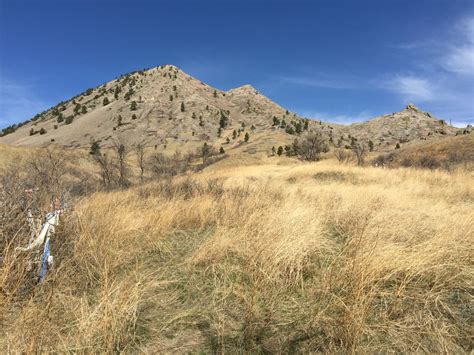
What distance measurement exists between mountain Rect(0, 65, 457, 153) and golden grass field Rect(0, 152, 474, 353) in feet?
169

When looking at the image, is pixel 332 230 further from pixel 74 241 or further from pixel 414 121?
pixel 414 121

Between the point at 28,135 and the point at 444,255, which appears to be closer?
the point at 444,255

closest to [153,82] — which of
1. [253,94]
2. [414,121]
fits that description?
[253,94]

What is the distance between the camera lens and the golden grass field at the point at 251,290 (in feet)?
7.98

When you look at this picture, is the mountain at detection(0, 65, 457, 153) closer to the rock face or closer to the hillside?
the rock face

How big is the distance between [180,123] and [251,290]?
283 feet

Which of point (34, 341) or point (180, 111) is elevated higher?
point (180, 111)

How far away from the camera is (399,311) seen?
2.72 meters

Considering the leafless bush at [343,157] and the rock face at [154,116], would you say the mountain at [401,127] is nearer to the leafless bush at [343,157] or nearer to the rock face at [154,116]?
the rock face at [154,116]

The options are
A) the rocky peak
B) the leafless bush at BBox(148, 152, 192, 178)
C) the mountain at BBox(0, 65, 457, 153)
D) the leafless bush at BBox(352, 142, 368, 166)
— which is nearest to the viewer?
the leafless bush at BBox(352, 142, 368, 166)

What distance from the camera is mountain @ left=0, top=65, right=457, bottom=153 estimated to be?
77250mm

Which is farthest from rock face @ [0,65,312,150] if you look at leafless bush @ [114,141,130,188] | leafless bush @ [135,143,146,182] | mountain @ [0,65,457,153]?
leafless bush @ [114,141,130,188]

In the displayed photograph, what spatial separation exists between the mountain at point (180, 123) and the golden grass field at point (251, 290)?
51.7 metres

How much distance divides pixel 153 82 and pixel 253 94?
40.9 metres
